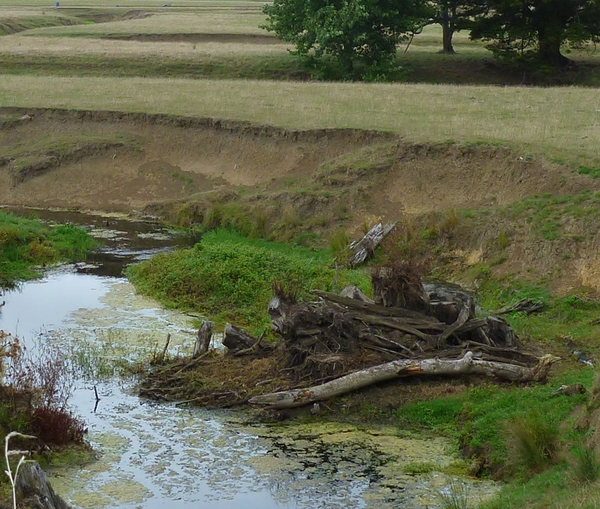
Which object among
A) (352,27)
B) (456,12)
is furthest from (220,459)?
(456,12)

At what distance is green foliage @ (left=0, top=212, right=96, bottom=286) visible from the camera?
2098 cm

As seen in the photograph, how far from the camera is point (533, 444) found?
1035cm

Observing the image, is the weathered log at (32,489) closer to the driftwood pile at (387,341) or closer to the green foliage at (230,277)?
the driftwood pile at (387,341)

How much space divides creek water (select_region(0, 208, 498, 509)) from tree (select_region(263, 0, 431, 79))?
86.0 ft

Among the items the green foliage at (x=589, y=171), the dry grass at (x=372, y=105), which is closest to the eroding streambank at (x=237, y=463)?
the green foliage at (x=589, y=171)

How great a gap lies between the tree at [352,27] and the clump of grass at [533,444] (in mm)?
30425

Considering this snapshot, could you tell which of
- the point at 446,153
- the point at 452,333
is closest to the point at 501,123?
the point at 446,153

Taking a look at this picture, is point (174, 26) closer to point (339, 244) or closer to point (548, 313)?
point (339, 244)

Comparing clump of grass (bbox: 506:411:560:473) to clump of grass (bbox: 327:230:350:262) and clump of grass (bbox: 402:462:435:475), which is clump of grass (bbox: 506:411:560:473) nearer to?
clump of grass (bbox: 402:462:435:475)

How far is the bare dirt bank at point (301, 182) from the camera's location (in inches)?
779

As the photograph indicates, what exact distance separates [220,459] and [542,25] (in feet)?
113

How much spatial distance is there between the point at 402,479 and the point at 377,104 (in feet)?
71.0

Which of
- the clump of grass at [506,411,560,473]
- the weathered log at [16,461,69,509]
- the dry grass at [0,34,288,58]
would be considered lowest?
the clump of grass at [506,411,560,473]

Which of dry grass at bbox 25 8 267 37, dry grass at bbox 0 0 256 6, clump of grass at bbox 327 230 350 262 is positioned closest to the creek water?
clump of grass at bbox 327 230 350 262
